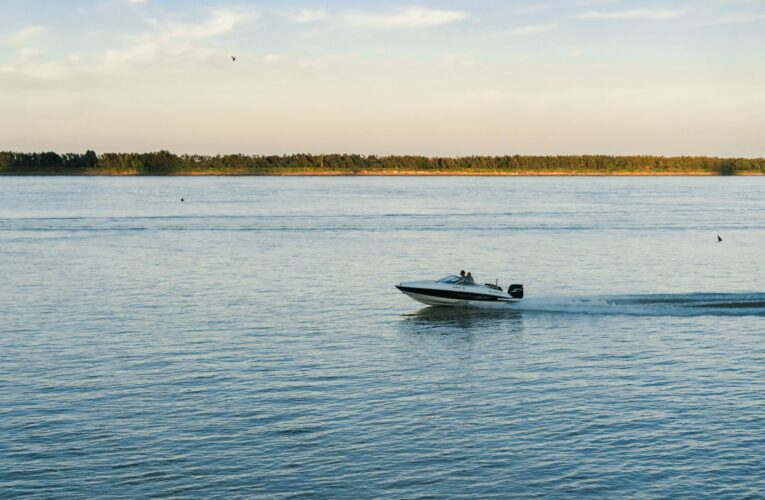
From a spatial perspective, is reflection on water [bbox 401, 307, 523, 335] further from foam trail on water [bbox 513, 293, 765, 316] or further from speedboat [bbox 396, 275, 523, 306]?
foam trail on water [bbox 513, 293, 765, 316]

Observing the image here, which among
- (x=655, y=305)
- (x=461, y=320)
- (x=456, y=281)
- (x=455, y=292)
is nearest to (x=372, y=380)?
(x=461, y=320)

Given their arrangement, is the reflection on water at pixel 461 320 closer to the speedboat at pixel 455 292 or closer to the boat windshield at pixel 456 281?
the speedboat at pixel 455 292

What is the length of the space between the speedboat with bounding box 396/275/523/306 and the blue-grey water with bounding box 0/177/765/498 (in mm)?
1102

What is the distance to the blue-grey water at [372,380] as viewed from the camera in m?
29.7

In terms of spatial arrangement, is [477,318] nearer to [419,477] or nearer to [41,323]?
[41,323]

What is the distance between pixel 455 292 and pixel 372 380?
22.2 m

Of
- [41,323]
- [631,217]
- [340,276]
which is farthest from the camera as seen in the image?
[631,217]

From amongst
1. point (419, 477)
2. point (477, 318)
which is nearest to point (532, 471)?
point (419, 477)

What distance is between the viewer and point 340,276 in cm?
7931

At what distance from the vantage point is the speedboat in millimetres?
62812

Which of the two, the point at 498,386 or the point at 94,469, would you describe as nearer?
the point at 94,469

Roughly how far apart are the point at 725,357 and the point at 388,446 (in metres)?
23.2

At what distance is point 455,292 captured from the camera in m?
62.9

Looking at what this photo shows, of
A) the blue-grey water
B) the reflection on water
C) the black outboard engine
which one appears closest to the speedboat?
the black outboard engine
